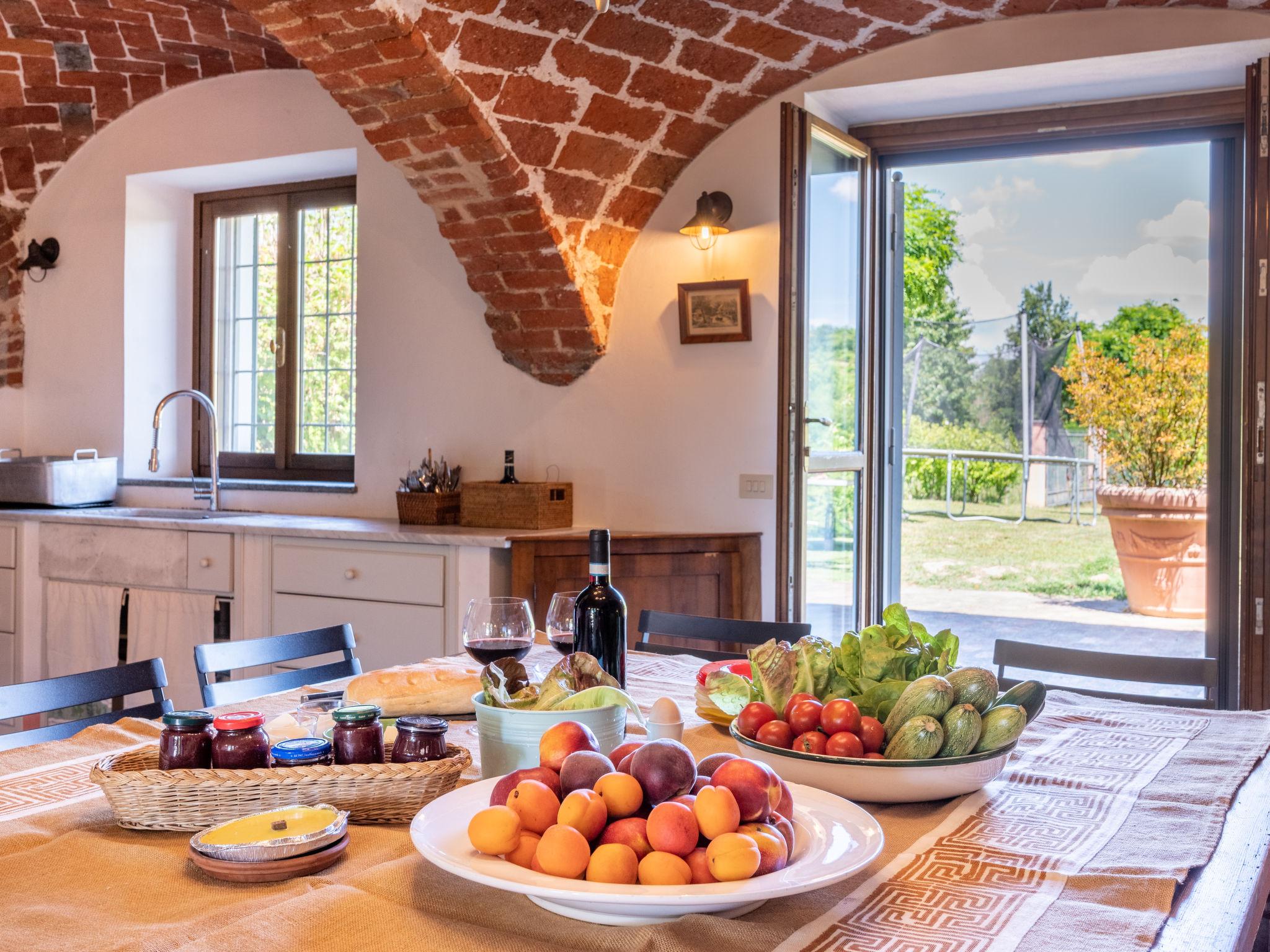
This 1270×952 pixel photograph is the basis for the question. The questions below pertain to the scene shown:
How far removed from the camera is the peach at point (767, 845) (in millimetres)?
929

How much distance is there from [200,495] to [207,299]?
1.06m

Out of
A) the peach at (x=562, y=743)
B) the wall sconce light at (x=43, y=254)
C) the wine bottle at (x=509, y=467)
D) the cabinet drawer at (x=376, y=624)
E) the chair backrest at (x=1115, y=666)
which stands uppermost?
the wall sconce light at (x=43, y=254)

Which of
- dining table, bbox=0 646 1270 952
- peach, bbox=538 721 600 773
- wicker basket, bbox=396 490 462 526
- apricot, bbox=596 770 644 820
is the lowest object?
dining table, bbox=0 646 1270 952

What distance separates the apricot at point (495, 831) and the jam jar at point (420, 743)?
31cm

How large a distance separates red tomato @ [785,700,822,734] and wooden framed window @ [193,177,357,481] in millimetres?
3772

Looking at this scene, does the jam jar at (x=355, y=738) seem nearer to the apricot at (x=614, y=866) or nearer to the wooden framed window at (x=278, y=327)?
the apricot at (x=614, y=866)

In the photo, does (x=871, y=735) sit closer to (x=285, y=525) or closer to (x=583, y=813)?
(x=583, y=813)

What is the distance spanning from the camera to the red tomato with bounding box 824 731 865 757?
1249 mm

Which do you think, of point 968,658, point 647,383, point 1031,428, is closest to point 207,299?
point 647,383

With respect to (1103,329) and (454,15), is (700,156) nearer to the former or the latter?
(454,15)

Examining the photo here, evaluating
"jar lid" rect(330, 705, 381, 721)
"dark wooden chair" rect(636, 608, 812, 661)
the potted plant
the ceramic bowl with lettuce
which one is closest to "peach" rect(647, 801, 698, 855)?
the ceramic bowl with lettuce

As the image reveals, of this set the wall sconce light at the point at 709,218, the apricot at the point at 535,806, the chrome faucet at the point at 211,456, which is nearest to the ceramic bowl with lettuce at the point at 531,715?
the apricot at the point at 535,806

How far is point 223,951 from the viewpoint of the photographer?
88cm

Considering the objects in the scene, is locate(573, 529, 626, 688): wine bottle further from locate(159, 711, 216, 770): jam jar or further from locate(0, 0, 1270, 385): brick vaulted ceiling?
locate(0, 0, 1270, 385): brick vaulted ceiling
